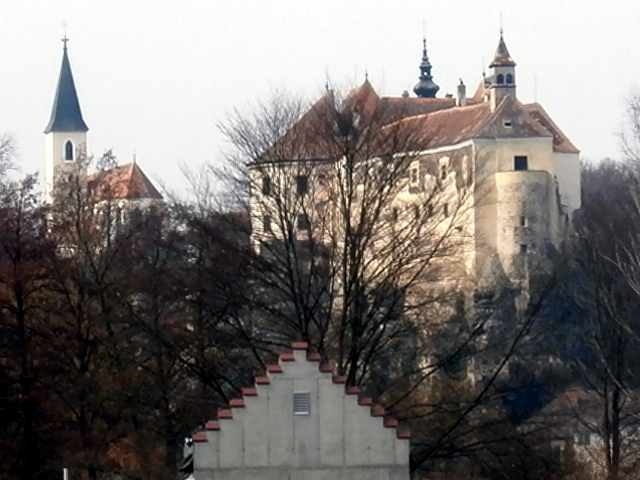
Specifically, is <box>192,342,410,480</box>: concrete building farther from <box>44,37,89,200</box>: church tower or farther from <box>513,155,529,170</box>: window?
<box>44,37,89,200</box>: church tower

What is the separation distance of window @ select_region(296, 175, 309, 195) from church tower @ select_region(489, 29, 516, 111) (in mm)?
75352

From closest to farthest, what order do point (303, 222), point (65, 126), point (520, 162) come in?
point (303, 222) → point (520, 162) → point (65, 126)

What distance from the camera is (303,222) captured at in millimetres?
29062

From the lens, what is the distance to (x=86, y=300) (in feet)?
110

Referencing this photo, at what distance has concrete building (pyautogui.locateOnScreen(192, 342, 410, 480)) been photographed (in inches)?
861

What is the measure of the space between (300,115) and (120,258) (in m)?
8.88

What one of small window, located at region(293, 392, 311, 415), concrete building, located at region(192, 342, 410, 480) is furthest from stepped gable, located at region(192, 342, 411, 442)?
small window, located at region(293, 392, 311, 415)

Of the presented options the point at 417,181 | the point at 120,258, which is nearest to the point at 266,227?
the point at 417,181

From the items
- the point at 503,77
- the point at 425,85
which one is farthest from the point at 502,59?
the point at 425,85

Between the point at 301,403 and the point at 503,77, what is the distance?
84.7 m

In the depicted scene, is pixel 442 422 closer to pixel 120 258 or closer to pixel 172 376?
pixel 172 376

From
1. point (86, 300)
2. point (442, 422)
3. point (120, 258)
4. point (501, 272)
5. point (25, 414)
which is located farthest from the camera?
point (501, 272)

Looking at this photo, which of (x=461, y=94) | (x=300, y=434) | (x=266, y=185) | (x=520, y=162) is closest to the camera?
(x=300, y=434)

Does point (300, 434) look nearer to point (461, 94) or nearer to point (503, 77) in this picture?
point (503, 77)
